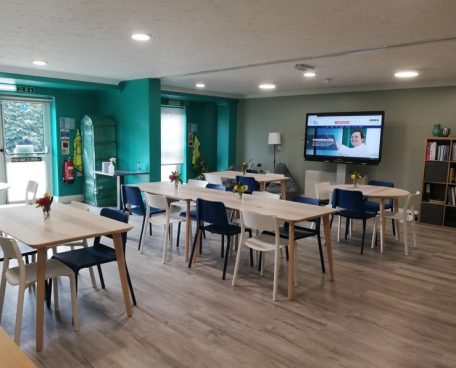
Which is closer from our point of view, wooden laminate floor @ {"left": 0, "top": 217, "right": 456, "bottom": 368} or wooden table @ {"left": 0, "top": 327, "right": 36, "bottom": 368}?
wooden table @ {"left": 0, "top": 327, "right": 36, "bottom": 368}

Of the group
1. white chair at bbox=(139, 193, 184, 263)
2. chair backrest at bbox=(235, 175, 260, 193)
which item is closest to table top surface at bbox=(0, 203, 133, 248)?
white chair at bbox=(139, 193, 184, 263)

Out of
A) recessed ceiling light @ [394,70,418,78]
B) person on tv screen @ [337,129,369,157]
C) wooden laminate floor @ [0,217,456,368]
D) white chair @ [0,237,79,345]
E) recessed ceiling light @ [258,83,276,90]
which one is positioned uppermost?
recessed ceiling light @ [258,83,276,90]

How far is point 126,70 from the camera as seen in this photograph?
227 inches

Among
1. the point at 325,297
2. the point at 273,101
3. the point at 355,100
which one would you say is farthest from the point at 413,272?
the point at 273,101

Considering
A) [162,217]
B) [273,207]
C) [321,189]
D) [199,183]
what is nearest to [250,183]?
[199,183]

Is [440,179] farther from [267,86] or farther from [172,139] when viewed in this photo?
[172,139]

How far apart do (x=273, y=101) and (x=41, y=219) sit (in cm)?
643

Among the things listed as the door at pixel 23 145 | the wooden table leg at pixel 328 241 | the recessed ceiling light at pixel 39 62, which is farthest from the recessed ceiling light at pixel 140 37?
the door at pixel 23 145

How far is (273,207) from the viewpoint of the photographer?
378 cm

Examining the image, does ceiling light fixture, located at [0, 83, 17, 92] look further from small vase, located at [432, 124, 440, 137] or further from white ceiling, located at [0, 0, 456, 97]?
small vase, located at [432, 124, 440, 137]

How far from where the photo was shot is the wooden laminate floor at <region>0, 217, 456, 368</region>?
248cm

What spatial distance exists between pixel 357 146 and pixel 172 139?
4167mm

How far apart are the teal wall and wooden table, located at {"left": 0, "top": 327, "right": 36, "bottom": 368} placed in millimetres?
5360

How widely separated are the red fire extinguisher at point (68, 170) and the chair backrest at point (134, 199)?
329 cm
